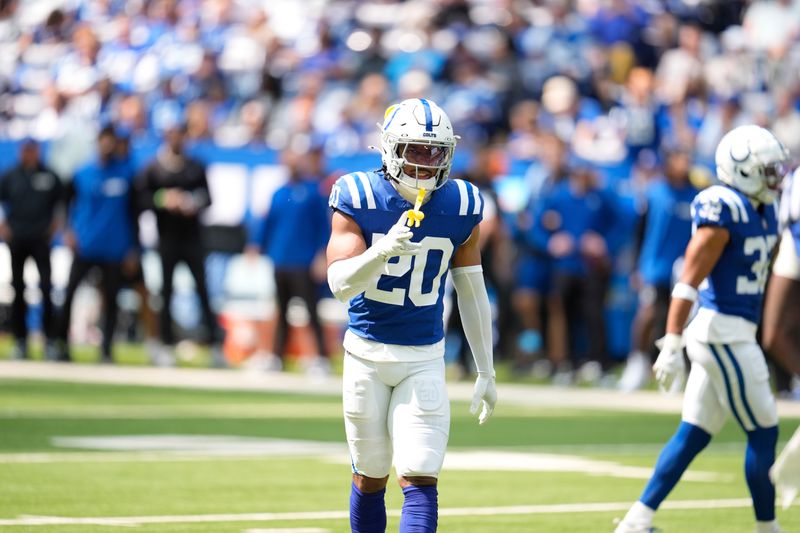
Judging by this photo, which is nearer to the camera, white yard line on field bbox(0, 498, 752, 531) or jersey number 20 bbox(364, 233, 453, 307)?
jersey number 20 bbox(364, 233, 453, 307)

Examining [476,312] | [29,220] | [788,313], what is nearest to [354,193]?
[476,312]

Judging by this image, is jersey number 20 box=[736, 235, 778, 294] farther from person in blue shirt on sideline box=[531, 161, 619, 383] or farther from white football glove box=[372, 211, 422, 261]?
person in blue shirt on sideline box=[531, 161, 619, 383]

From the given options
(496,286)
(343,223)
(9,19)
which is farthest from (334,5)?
(343,223)

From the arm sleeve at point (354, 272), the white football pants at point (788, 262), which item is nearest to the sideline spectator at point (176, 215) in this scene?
the white football pants at point (788, 262)

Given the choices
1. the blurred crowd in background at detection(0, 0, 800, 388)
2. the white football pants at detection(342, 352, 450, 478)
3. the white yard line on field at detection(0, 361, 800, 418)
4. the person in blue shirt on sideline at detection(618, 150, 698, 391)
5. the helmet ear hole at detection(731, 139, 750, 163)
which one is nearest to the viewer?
the white football pants at detection(342, 352, 450, 478)

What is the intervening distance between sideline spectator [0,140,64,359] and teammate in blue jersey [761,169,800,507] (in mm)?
8030

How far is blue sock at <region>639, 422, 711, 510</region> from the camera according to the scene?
22.4 feet

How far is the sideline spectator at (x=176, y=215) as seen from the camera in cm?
1530

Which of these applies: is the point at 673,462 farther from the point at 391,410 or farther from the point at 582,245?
the point at 582,245

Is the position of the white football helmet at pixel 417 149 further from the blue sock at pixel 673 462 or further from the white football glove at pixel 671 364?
the blue sock at pixel 673 462

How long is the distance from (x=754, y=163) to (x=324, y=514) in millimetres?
2506

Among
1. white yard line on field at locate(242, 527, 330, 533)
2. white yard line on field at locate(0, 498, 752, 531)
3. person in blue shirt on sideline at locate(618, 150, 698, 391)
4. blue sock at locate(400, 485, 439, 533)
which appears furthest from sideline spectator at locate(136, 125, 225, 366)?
blue sock at locate(400, 485, 439, 533)

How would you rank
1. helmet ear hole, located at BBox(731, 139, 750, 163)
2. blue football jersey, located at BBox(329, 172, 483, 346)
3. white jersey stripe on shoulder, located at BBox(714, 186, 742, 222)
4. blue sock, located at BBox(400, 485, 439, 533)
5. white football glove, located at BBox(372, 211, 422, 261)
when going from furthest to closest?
helmet ear hole, located at BBox(731, 139, 750, 163), white jersey stripe on shoulder, located at BBox(714, 186, 742, 222), blue football jersey, located at BBox(329, 172, 483, 346), blue sock, located at BBox(400, 485, 439, 533), white football glove, located at BBox(372, 211, 422, 261)

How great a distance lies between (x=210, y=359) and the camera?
51.5 feet
